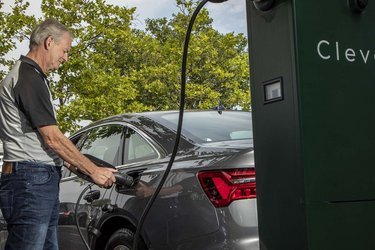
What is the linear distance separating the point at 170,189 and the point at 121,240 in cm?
77

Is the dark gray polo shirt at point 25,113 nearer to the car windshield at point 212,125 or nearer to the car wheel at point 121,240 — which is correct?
the car wheel at point 121,240

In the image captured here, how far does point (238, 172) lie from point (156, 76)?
24.5 m

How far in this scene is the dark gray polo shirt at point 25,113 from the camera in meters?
3.31

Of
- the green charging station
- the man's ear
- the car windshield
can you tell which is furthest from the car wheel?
the green charging station

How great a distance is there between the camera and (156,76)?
27656 mm

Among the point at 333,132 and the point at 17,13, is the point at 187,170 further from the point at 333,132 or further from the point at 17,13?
the point at 17,13

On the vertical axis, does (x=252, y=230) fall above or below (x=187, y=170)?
below

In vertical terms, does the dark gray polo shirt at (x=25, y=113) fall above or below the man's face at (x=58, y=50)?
below

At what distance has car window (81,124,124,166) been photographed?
15.7 ft

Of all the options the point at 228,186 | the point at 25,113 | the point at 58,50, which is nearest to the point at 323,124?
the point at 228,186

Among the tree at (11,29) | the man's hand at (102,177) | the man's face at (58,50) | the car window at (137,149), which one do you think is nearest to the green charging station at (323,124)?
the man's hand at (102,177)

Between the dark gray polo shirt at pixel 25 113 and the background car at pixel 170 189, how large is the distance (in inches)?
31.2

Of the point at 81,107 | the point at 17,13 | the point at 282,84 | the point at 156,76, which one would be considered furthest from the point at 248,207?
the point at 156,76

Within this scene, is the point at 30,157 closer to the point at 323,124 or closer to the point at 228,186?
the point at 228,186
